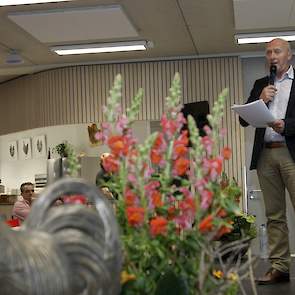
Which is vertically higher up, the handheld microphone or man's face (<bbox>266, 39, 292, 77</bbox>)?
man's face (<bbox>266, 39, 292, 77</bbox>)

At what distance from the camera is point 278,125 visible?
3.47 m

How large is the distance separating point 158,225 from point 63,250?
188 millimetres

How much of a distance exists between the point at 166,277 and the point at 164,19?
5.48 metres

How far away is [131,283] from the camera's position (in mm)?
966

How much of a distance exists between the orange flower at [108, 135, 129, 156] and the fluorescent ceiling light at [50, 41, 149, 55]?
6.22 metres

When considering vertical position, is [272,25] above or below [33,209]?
above

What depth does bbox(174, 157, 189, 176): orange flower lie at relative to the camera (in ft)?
3.27

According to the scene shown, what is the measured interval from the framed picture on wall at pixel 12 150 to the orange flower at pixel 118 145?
28.3ft

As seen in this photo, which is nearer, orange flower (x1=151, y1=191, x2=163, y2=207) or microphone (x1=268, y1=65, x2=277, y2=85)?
orange flower (x1=151, y1=191, x2=163, y2=207)

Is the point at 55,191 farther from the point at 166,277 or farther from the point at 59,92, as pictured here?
the point at 59,92

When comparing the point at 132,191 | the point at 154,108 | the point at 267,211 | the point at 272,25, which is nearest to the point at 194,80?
the point at 154,108

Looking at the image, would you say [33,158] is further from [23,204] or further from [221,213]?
[221,213]

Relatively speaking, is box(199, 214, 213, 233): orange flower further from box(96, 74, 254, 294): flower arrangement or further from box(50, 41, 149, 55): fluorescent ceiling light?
box(50, 41, 149, 55): fluorescent ceiling light

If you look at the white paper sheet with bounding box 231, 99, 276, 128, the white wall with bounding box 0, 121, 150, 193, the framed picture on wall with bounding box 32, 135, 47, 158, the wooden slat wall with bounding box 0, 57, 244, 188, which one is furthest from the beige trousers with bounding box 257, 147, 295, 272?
the framed picture on wall with bounding box 32, 135, 47, 158
